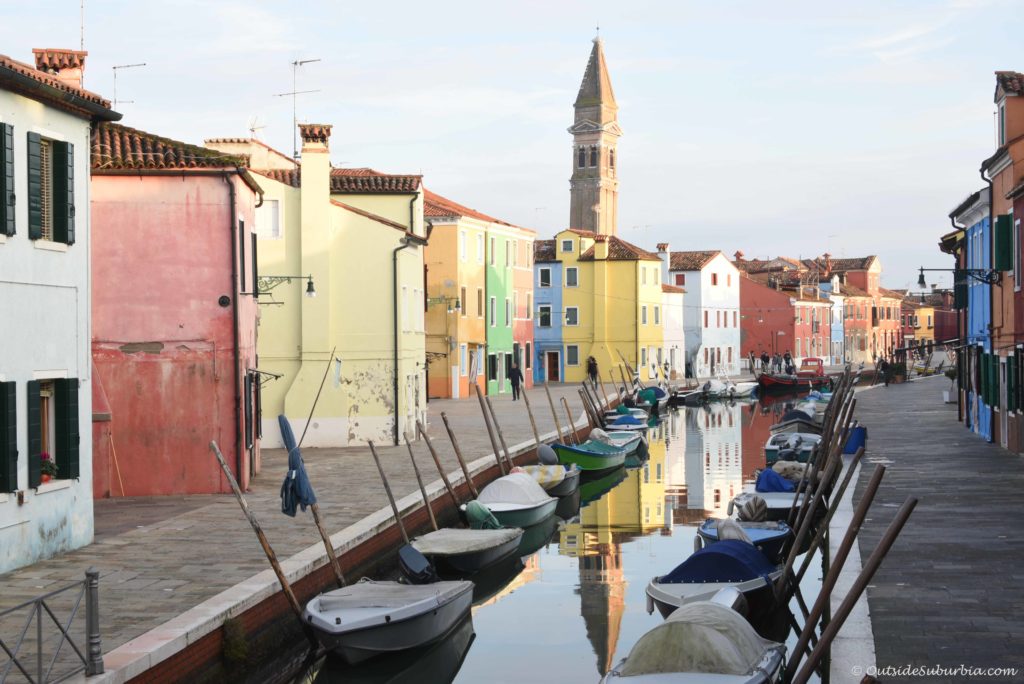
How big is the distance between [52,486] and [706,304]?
67466 mm

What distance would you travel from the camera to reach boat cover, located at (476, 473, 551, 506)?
23.9 metres

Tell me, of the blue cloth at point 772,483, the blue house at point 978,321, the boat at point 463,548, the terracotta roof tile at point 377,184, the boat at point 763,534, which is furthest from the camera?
the terracotta roof tile at point 377,184

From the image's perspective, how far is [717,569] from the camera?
15.0m

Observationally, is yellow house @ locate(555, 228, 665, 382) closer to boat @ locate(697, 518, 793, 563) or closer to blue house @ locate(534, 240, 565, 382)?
blue house @ locate(534, 240, 565, 382)

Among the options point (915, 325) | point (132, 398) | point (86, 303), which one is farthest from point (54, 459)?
point (915, 325)

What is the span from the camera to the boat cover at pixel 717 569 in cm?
1490

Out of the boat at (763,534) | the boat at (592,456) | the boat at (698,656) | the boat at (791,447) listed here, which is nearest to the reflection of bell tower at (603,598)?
the boat at (763,534)

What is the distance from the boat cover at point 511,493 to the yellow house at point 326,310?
7.12m

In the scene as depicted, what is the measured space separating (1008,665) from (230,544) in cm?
1007

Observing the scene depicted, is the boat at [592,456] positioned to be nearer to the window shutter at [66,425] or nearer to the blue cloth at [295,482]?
the blue cloth at [295,482]

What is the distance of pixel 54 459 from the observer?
53.0ft

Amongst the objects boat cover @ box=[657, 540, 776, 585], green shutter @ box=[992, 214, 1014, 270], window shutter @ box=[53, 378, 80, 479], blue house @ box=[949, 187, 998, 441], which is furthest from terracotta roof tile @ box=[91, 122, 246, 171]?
blue house @ box=[949, 187, 998, 441]

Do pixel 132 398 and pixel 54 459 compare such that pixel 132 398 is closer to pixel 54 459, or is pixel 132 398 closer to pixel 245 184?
pixel 245 184

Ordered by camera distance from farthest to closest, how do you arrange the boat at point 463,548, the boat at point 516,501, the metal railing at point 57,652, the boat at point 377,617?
1. the boat at point 516,501
2. the boat at point 463,548
3. the boat at point 377,617
4. the metal railing at point 57,652
